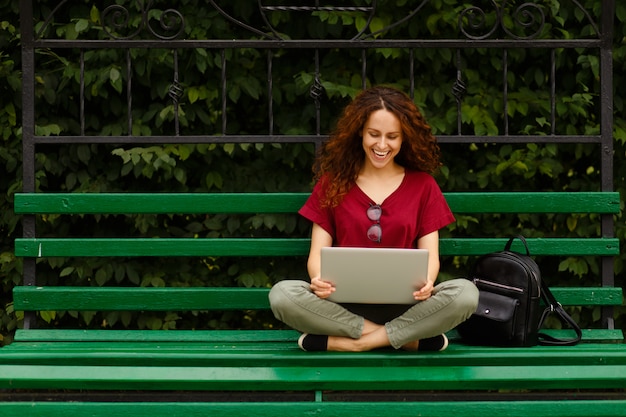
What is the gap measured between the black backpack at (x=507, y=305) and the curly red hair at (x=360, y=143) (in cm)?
49

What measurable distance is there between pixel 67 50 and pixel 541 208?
231 cm

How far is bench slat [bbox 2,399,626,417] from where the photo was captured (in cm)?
306

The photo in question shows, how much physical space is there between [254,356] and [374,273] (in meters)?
0.48

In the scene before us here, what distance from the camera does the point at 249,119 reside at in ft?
15.8

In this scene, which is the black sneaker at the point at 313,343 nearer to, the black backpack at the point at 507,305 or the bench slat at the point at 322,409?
the bench slat at the point at 322,409

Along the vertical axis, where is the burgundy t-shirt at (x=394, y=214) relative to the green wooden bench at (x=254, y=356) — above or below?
above

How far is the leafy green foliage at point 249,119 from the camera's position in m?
4.54

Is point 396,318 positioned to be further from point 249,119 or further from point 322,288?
point 249,119

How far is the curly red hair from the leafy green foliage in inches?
25.9

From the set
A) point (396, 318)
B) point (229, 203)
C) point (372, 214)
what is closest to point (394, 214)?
point (372, 214)

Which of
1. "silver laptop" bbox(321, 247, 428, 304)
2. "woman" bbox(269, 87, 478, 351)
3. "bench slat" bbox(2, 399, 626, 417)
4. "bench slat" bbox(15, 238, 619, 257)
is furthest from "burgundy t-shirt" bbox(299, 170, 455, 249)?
"bench slat" bbox(2, 399, 626, 417)

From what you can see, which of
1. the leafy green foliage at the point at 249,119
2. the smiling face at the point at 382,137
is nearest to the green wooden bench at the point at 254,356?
the smiling face at the point at 382,137

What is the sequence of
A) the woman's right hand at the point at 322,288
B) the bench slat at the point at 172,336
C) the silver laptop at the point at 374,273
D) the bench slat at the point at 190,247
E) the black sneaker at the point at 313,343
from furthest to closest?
the bench slat at the point at 190,247 < the bench slat at the point at 172,336 < the black sneaker at the point at 313,343 < the woman's right hand at the point at 322,288 < the silver laptop at the point at 374,273

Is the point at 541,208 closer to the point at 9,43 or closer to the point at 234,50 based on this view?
the point at 234,50
